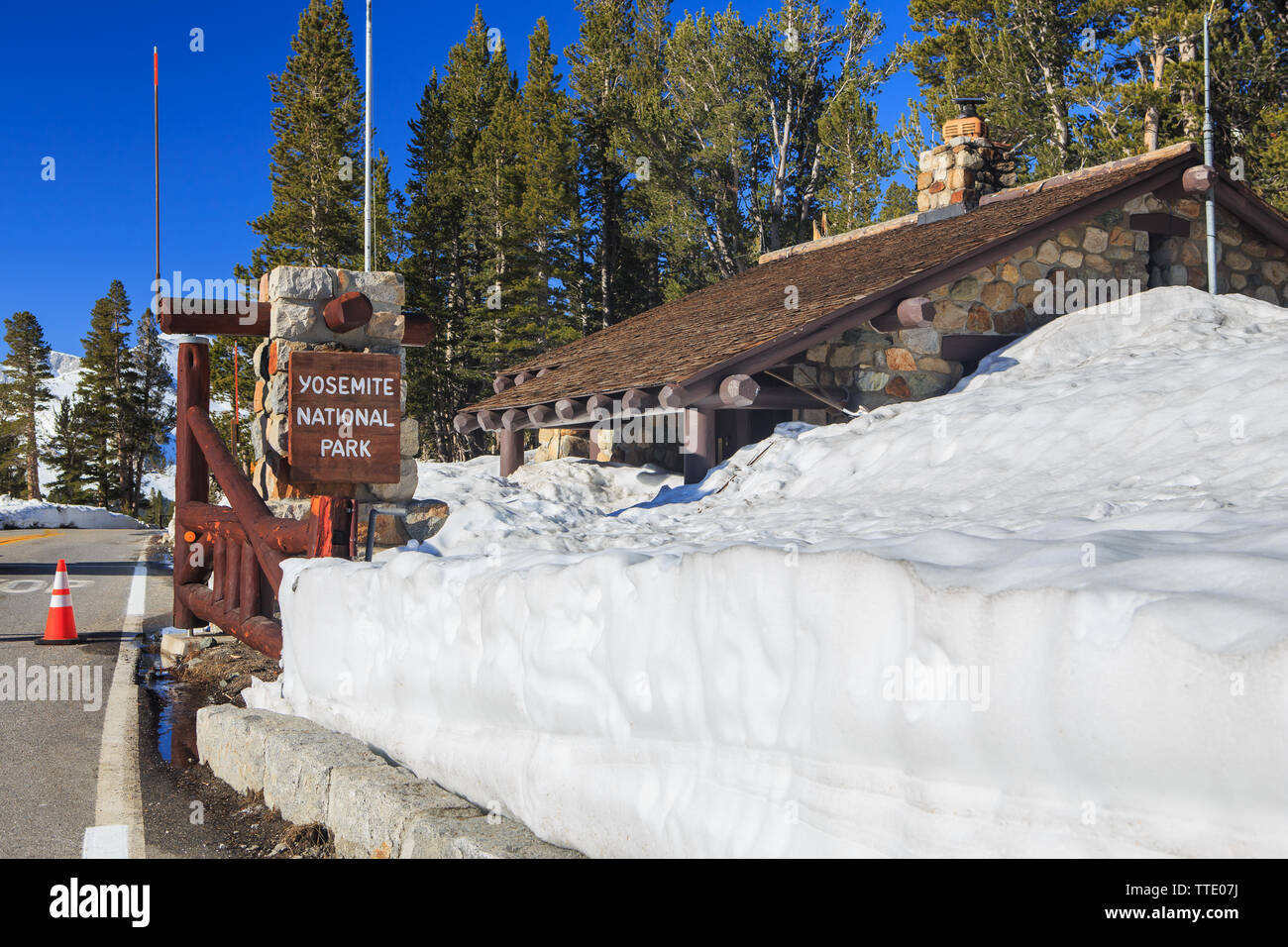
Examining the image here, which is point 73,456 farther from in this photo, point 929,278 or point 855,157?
point 929,278

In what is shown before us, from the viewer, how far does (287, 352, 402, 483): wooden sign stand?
6.48 metres

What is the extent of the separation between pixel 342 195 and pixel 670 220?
1449 centimetres

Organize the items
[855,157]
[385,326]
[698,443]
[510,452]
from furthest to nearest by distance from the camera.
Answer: [855,157], [510,452], [698,443], [385,326]

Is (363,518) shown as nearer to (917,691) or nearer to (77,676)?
(77,676)

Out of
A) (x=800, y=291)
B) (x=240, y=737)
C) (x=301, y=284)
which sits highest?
(x=800, y=291)

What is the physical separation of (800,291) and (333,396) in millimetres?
9514

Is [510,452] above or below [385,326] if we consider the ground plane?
below

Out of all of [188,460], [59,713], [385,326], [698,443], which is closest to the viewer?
[59,713]

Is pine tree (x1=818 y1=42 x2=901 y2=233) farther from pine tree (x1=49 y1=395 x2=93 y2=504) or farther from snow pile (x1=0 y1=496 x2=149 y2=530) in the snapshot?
pine tree (x1=49 y1=395 x2=93 y2=504)

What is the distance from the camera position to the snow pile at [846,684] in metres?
1.92

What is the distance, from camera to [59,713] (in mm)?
6055

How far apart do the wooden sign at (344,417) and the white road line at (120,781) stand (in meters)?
1.81

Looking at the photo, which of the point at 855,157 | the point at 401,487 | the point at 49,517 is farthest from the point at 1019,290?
the point at 49,517

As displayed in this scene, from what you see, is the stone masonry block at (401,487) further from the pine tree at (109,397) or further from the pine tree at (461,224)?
the pine tree at (109,397)
